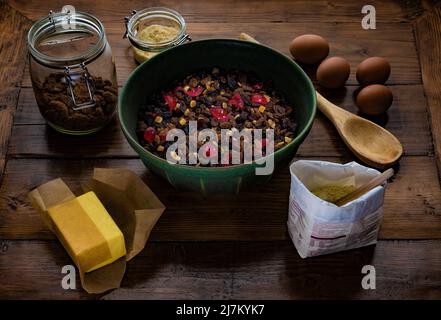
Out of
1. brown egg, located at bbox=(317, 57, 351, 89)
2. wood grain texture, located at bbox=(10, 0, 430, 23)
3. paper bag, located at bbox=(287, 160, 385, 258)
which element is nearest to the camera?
→ paper bag, located at bbox=(287, 160, 385, 258)

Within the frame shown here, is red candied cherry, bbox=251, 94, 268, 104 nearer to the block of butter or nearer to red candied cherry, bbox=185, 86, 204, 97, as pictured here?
red candied cherry, bbox=185, 86, 204, 97

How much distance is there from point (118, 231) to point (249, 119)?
358 mm

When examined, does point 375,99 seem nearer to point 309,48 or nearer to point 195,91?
point 309,48

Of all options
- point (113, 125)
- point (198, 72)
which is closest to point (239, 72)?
point (198, 72)

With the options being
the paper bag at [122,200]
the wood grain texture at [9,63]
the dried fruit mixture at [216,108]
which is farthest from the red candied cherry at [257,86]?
the wood grain texture at [9,63]

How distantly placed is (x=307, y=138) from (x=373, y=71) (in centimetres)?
22

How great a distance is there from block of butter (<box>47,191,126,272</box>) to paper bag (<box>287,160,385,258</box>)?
0.33m

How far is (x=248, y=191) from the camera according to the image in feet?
4.84

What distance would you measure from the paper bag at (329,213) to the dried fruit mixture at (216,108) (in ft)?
0.39

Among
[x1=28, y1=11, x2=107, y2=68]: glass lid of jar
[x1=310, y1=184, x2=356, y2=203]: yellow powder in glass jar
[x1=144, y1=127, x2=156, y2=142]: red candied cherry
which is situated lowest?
[x1=310, y1=184, x2=356, y2=203]: yellow powder in glass jar

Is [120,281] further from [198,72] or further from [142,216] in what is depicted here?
[198,72]

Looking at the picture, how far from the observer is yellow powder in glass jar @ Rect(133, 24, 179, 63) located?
5.44ft

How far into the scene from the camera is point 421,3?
182 cm

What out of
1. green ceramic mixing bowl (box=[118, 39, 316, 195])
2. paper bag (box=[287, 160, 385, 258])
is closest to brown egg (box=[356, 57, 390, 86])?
green ceramic mixing bowl (box=[118, 39, 316, 195])
